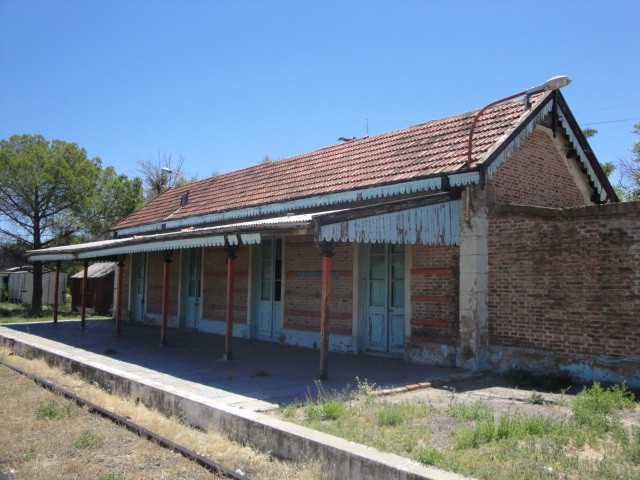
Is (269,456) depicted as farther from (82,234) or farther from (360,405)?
(82,234)

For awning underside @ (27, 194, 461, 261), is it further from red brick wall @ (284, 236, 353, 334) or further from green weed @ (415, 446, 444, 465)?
green weed @ (415, 446, 444, 465)

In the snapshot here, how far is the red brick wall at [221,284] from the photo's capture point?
14.6 meters

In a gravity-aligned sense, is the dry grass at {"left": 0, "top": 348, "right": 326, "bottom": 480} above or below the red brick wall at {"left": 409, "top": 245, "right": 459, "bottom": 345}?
below

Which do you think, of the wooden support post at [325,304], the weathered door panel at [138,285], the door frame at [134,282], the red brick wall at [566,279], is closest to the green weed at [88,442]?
the wooden support post at [325,304]

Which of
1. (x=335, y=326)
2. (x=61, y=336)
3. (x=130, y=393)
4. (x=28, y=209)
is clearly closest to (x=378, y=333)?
(x=335, y=326)

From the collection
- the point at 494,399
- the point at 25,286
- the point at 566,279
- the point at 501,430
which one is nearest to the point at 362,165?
the point at 566,279

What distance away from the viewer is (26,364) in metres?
11.4

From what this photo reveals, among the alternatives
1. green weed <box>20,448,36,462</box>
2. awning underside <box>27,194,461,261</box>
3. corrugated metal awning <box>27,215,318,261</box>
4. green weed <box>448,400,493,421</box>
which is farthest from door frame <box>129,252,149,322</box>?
green weed <box>448,400,493,421</box>

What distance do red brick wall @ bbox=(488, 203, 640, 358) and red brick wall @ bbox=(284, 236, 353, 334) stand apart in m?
3.35

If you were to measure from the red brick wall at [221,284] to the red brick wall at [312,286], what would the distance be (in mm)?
1779

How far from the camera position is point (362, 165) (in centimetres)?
1279

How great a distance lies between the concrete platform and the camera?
195 inches

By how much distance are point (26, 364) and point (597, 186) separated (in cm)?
1339

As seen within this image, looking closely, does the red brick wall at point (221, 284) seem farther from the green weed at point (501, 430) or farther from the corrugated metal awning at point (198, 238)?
the green weed at point (501, 430)
